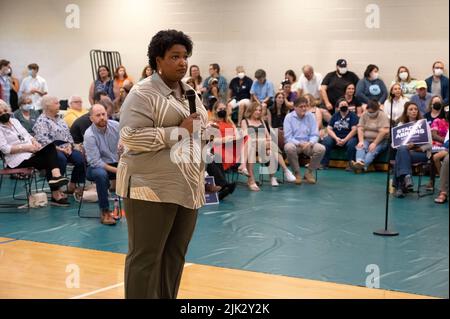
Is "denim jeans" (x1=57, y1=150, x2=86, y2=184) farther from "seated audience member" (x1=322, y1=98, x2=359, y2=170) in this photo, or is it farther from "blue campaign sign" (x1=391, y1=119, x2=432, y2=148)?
"seated audience member" (x1=322, y1=98, x2=359, y2=170)

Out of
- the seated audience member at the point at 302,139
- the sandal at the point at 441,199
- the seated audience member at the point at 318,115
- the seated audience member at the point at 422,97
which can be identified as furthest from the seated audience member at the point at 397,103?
the sandal at the point at 441,199

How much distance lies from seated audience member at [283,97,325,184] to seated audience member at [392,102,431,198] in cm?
116

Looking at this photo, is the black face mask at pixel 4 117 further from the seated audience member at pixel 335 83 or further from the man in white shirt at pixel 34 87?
the man in white shirt at pixel 34 87

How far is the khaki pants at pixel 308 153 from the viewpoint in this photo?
909 cm

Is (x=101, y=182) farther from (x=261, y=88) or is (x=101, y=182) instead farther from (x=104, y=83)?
(x=104, y=83)

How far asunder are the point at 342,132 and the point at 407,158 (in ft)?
7.73

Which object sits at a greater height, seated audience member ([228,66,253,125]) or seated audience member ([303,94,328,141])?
seated audience member ([228,66,253,125])

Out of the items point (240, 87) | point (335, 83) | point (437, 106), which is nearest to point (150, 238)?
point (437, 106)

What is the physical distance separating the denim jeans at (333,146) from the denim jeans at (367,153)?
0.38 ft

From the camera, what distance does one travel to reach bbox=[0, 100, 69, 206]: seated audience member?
702cm

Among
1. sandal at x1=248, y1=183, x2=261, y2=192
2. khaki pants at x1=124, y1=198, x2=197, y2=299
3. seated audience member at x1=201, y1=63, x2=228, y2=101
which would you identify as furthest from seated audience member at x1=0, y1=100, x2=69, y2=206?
seated audience member at x1=201, y1=63, x2=228, y2=101

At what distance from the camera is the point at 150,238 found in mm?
3018

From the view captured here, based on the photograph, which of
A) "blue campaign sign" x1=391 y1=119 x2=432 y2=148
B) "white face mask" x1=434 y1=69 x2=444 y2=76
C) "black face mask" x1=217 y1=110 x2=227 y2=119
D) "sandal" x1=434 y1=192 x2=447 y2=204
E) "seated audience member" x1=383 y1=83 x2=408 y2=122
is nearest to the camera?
"sandal" x1=434 y1=192 x2=447 y2=204
